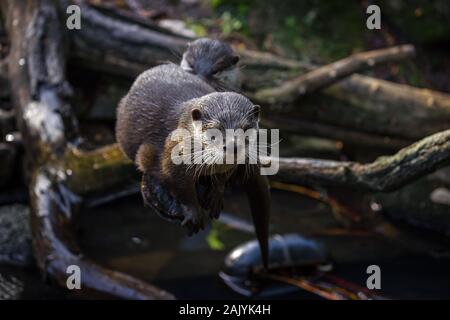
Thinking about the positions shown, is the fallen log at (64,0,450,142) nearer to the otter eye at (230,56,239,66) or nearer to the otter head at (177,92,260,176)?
the otter eye at (230,56,239,66)

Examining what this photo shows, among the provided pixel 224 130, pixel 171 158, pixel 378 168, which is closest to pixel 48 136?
pixel 171 158

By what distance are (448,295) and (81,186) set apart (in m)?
2.34

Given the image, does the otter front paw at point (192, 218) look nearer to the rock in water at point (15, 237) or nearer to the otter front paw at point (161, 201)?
the otter front paw at point (161, 201)

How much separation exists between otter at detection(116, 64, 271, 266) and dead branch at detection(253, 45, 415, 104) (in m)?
2.18

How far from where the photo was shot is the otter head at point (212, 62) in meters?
2.93

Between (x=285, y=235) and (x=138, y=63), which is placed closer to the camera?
(x=285, y=235)

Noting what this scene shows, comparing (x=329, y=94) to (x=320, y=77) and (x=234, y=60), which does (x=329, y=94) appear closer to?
(x=320, y=77)

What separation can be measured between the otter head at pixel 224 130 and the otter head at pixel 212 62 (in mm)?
565

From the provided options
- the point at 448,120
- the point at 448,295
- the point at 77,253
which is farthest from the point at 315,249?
the point at 77,253

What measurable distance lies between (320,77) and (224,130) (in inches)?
110

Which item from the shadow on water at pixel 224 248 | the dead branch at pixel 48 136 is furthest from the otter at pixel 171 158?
the shadow on water at pixel 224 248
